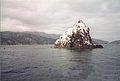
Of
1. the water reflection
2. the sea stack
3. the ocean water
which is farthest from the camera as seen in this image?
the sea stack

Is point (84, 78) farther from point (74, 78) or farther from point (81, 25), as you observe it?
point (81, 25)

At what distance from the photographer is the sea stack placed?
17600 centimetres

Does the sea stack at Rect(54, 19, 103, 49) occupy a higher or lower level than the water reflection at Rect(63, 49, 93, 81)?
higher

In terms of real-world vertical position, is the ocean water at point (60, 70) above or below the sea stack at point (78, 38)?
below

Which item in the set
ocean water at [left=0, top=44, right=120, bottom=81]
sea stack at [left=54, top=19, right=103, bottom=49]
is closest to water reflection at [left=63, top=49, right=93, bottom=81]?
ocean water at [left=0, top=44, right=120, bottom=81]

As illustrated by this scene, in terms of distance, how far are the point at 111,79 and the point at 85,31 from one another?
146 m

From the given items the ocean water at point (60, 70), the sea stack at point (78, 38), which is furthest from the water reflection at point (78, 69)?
the sea stack at point (78, 38)

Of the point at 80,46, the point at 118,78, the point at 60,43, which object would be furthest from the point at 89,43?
the point at 118,78

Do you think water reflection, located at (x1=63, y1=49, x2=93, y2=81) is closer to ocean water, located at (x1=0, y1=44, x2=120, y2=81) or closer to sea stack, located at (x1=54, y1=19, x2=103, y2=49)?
ocean water, located at (x1=0, y1=44, x2=120, y2=81)

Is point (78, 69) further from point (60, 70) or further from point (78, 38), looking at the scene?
point (78, 38)

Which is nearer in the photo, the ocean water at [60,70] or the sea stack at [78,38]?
the ocean water at [60,70]

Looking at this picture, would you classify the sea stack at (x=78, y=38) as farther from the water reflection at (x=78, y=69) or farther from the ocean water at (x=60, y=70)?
the water reflection at (x=78, y=69)

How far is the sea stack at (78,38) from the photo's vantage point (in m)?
176

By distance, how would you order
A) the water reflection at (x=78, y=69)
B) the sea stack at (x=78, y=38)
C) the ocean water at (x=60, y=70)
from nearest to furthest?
the ocean water at (x=60, y=70), the water reflection at (x=78, y=69), the sea stack at (x=78, y=38)
